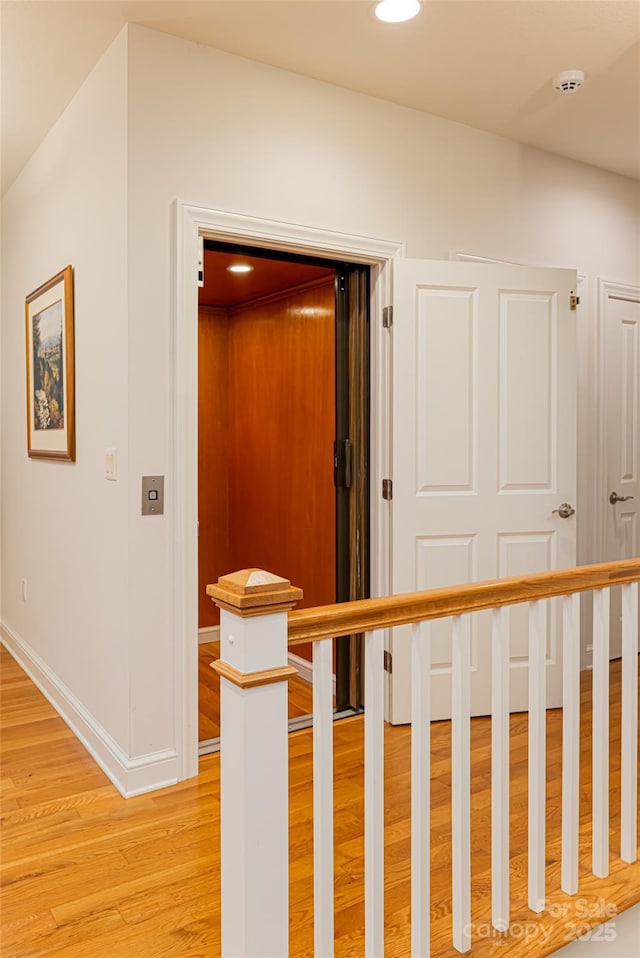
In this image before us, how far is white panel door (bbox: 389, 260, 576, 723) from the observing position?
3.00 metres

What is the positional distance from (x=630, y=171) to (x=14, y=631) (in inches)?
163

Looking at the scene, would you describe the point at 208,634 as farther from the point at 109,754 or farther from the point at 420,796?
the point at 420,796

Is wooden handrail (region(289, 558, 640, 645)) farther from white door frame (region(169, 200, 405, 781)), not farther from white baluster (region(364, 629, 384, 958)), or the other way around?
white door frame (region(169, 200, 405, 781))

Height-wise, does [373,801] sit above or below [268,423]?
below

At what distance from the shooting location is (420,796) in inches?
60.3

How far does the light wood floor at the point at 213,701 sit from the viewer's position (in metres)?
3.07

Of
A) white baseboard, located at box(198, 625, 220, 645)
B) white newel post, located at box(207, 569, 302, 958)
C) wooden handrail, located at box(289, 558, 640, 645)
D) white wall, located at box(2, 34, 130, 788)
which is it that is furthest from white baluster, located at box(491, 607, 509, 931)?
white baseboard, located at box(198, 625, 220, 645)

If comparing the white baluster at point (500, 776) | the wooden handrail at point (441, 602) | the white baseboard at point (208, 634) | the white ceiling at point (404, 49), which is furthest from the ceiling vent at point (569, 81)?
the white baseboard at point (208, 634)

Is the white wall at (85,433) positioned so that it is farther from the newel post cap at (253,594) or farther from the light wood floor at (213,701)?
the newel post cap at (253,594)

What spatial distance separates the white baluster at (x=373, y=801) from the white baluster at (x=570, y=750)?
0.59 m

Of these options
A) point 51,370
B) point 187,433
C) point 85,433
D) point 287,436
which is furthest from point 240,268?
point 187,433

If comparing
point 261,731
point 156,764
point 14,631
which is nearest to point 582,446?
point 156,764

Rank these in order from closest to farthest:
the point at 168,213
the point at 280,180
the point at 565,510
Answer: the point at 168,213 < the point at 280,180 < the point at 565,510

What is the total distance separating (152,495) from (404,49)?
182cm
